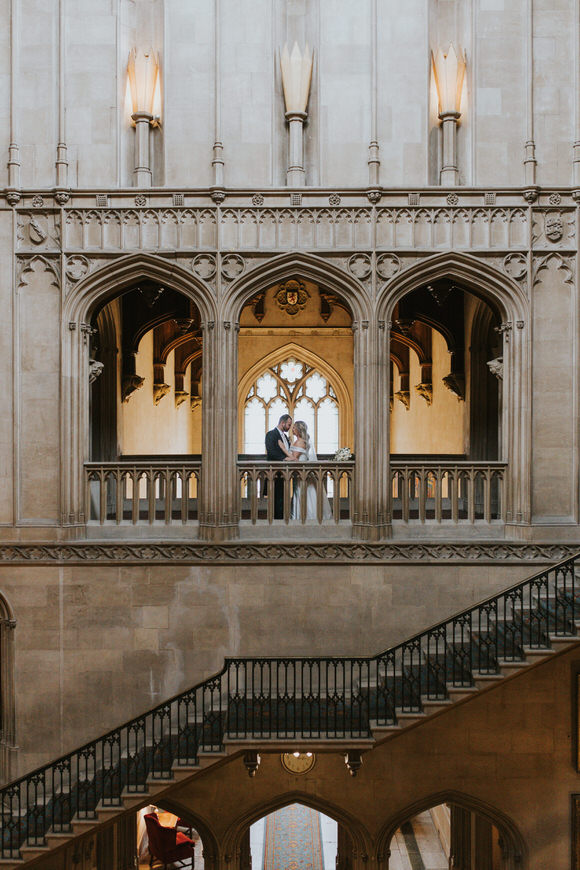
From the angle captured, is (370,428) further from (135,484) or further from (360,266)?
(135,484)

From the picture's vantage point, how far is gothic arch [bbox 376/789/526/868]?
10.9m

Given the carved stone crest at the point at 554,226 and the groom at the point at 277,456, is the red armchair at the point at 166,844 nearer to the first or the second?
the groom at the point at 277,456

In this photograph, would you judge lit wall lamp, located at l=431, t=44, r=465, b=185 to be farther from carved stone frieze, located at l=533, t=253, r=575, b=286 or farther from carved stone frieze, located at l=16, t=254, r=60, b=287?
carved stone frieze, located at l=16, t=254, r=60, b=287

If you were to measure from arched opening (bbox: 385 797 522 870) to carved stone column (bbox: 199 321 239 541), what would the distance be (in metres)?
5.24

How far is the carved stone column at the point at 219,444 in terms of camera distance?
1083 centimetres

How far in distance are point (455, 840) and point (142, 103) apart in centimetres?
1402

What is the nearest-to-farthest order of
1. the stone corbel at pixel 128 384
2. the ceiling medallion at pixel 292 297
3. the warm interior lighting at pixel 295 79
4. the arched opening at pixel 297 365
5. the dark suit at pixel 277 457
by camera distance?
the warm interior lighting at pixel 295 79, the dark suit at pixel 277 457, the stone corbel at pixel 128 384, the ceiling medallion at pixel 292 297, the arched opening at pixel 297 365

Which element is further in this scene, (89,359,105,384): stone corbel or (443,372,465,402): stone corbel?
(443,372,465,402): stone corbel

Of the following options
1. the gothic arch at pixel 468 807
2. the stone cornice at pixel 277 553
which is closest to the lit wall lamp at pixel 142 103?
the stone cornice at pixel 277 553

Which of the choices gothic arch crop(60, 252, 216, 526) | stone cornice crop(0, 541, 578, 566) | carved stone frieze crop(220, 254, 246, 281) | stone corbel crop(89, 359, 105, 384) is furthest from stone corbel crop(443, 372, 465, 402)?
stone corbel crop(89, 359, 105, 384)

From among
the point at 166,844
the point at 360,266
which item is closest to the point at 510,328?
the point at 360,266

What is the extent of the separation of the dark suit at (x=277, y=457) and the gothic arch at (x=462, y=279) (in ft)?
7.97

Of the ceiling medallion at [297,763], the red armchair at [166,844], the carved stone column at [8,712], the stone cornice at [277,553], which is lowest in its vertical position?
the red armchair at [166,844]

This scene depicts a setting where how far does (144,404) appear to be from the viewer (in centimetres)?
1700
